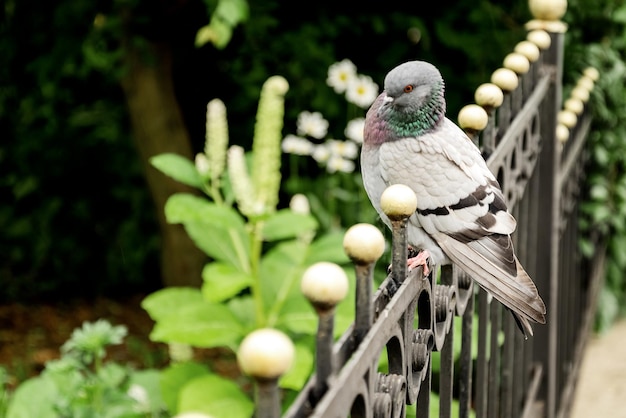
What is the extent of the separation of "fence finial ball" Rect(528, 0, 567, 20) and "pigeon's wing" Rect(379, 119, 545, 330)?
3.55 feet

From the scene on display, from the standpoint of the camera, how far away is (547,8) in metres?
2.71

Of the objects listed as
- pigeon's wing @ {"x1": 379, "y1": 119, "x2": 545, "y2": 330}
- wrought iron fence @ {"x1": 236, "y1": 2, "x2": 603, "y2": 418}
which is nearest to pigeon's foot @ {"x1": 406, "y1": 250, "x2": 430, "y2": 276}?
wrought iron fence @ {"x1": 236, "y1": 2, "x2": 603, "y2": 418}

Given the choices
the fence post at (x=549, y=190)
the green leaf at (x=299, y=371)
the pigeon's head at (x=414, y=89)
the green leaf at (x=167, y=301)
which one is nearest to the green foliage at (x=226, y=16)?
the green leaf at (x=167, y=301)

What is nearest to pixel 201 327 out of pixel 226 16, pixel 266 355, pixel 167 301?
pixel 167 301

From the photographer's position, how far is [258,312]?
3.14 metres

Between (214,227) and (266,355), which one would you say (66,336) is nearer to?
(214,227)

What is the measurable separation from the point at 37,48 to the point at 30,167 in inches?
63.3

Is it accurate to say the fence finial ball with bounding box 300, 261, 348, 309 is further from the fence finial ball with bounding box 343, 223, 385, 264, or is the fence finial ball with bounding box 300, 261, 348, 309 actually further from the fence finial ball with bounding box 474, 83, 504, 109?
the fence finial ball with bounding box 474, 83, 504, 109

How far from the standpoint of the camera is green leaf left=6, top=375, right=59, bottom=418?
3021 millimetres

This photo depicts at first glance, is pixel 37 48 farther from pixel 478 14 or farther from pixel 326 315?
pixel 326 315

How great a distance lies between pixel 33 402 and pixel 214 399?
2.06 ft

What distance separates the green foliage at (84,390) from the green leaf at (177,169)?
2.07ft

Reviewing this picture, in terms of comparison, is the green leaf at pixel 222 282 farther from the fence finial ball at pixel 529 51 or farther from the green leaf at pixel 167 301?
the fence finial ball at pixel 529 51

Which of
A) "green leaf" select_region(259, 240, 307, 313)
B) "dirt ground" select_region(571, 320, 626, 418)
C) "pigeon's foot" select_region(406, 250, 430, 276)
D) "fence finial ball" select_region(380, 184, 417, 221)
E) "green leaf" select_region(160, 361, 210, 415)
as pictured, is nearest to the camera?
"fence finial ball" select_region(380, 184, 417, 221)
